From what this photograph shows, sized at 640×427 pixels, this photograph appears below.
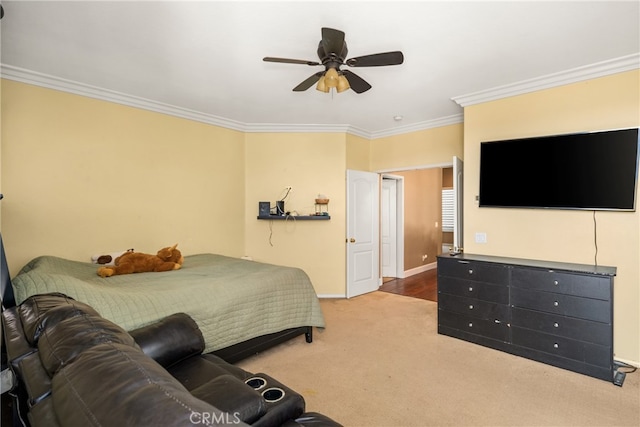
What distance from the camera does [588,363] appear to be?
8.54 ft

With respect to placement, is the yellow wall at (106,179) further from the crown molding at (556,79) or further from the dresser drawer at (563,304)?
the dresser drawer at (563,304)

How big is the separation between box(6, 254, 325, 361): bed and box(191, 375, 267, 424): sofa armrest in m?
1.01

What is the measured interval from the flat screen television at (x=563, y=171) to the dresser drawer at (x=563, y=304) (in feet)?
2.81

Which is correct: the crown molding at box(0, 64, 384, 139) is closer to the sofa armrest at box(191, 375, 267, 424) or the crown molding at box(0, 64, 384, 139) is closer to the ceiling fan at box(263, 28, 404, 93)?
the ceiling fan at box(263, 28, 404, 93)

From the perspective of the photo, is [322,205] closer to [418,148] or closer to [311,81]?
[418,148]

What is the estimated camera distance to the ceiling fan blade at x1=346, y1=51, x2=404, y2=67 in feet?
7.13

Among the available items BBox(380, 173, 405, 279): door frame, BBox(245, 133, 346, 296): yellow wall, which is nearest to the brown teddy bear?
BBox(245, 133, 346, 296): yellow wall

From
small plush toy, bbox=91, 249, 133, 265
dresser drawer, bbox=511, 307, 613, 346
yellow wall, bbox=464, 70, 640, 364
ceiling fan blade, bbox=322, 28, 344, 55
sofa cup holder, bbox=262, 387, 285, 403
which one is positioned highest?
ceiling fan blade, bbox=322, 28, 344, 55

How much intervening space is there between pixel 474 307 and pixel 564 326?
0.73 metres

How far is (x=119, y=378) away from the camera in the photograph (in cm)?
80

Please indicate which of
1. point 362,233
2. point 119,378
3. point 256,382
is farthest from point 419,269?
point 119,378

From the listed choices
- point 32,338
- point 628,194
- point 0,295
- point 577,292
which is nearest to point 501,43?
point 628,194

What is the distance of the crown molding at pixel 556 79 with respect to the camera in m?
2.73

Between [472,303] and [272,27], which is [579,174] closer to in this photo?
[472,303]
